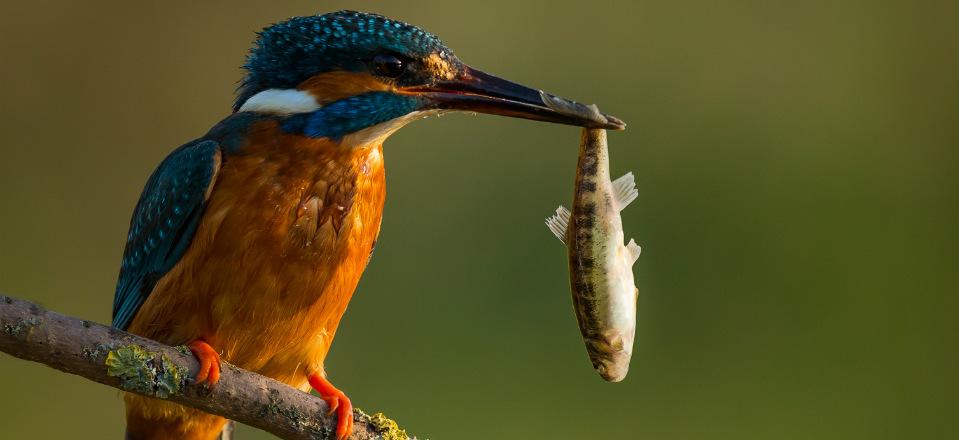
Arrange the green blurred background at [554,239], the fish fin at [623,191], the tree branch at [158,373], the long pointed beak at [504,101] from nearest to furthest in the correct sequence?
1. the tree branch at [158,373]
2. the long pointed beak at [504,101]
3. the fish fin at [623,191]
4. the green blurred background at [554,239]

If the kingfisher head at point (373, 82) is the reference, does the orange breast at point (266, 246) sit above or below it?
below

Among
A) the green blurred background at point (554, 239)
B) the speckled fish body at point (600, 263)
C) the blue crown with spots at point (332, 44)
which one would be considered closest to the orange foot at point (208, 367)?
the blue crown with spots at point (332, 44)

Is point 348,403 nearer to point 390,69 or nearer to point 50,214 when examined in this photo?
point 390,69

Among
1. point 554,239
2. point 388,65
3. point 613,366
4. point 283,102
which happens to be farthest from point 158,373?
point 554,239

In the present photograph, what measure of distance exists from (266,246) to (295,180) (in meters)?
0.16

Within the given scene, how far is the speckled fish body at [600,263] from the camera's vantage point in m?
2.47

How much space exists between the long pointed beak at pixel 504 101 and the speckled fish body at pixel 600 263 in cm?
6

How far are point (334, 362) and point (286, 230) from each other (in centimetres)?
212

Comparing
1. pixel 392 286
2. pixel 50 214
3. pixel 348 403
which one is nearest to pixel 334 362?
pixel 392 286

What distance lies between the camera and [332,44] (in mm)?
2594

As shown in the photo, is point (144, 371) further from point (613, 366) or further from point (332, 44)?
point (613, 366)

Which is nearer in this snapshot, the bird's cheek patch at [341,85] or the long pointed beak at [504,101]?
the long pointed beak at [504,101]

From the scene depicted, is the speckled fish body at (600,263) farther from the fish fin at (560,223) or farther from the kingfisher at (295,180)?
the kingfisher at (295,180)

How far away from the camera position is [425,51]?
102 inches
